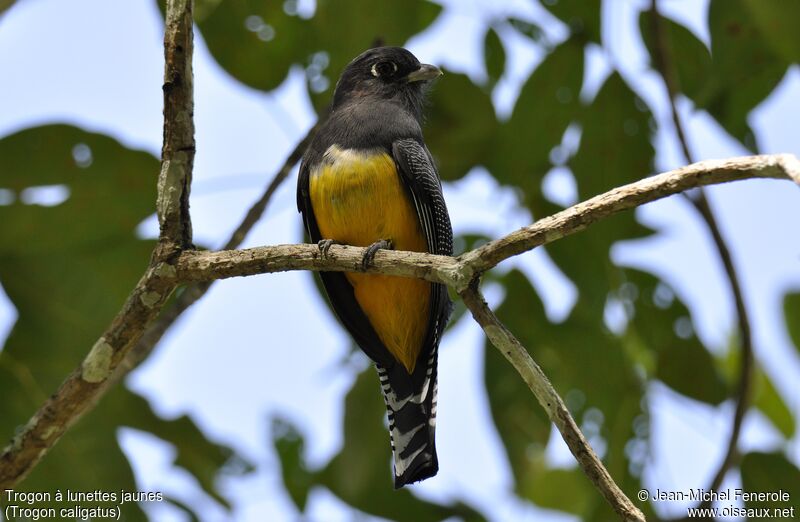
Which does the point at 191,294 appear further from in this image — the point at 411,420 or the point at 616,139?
the point at 616,139

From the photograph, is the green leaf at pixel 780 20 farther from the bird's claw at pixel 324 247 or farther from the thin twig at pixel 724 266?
the bird's claw at pixel 324 247

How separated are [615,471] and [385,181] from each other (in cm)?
150

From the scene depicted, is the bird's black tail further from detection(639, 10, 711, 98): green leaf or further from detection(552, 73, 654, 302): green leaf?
detection(639, 10, 711, 98): green leaf

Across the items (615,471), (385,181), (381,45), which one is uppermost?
(381,45)

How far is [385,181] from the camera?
12.3 ft

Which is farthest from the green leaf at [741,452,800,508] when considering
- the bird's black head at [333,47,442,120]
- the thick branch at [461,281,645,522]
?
the bird's black head at [333,47,442,120]

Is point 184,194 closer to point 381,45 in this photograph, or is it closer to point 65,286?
point 65,286

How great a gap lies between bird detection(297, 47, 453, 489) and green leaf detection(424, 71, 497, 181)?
34 centimetres

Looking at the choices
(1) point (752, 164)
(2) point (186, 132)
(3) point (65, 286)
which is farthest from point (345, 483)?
(1) point (752, 164)

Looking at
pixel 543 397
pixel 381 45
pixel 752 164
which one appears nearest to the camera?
pixel 752 164

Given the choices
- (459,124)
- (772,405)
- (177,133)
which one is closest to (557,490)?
(772,405)

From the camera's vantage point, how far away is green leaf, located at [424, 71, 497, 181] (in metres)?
4.41

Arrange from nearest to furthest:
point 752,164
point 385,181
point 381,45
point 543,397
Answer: point 752,164, point 543,397, point 385,181, point 381,45

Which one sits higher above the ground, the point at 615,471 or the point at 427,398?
the point at 427,398
